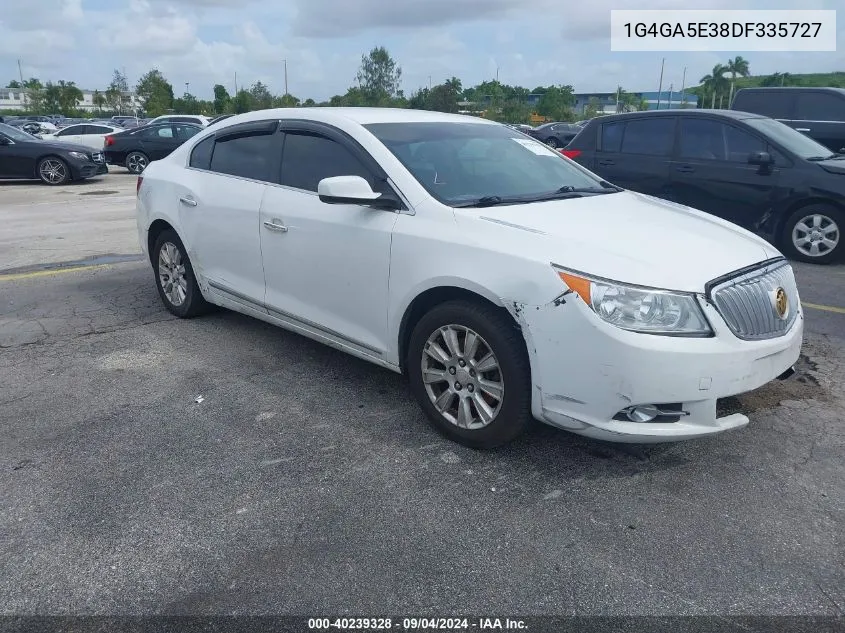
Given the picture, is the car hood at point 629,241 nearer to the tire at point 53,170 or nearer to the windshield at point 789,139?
the windshield at point 789,139

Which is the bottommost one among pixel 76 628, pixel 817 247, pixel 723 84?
pixel 76 628

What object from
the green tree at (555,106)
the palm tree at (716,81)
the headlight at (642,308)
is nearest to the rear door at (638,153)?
the headlight at (642,308)

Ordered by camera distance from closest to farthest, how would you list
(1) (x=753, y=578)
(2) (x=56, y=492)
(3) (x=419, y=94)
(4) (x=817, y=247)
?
(1) (x=753, y=578)
(2) (x=56, y=492)
(4) (x=817, y=247)
(3) (x=419, y=94)

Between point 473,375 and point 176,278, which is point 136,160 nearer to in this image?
point 176,278

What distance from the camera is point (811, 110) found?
1255 centimetres

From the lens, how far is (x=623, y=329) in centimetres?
298

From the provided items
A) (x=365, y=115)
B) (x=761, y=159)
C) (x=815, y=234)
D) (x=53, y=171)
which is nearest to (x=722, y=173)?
(x=761, y=159)

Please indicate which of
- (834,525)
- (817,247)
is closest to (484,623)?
(834,525)

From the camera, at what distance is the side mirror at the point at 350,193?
3.71 meters

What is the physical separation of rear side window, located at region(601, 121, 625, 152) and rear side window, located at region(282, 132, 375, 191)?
5.79m

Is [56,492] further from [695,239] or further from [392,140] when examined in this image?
[695,239]

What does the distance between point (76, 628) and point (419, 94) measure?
218 ft

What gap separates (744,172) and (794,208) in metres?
0.67

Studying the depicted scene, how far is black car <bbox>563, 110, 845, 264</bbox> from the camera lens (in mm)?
7852
